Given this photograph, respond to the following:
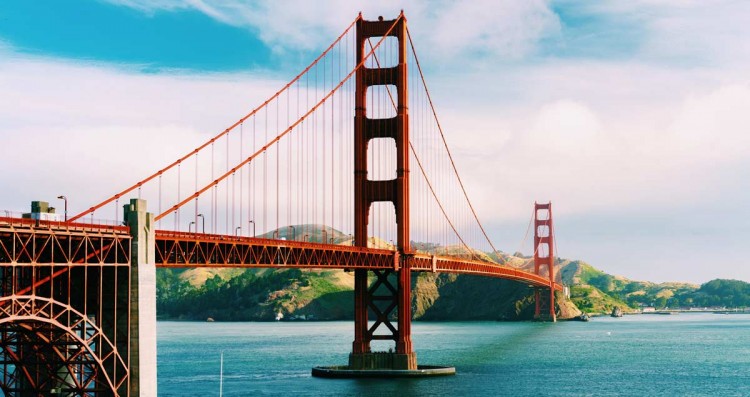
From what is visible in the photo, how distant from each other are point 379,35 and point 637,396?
Answer: 40.7 metres

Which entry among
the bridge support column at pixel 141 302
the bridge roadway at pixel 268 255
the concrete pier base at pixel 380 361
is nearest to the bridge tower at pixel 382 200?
the concrete pier base at pixel 380 361

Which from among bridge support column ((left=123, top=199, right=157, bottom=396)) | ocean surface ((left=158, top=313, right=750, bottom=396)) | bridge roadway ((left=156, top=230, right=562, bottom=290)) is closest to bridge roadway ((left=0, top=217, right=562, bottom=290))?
bridge roadway ((left=156, top=230, right=562, bottom=290))

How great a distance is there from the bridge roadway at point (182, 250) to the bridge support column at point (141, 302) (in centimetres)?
71

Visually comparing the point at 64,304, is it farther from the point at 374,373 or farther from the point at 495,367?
the point at 495,367

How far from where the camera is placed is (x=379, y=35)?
10331 centimetres

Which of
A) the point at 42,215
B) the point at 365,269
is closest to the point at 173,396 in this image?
the point at 365,269

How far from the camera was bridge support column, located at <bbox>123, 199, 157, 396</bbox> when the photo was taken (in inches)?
2233

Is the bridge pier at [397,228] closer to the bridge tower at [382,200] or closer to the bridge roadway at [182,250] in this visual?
the bridge tower at [382,200]

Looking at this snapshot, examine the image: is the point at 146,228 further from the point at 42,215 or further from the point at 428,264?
the point at 428,264

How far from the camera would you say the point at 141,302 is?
57.0m

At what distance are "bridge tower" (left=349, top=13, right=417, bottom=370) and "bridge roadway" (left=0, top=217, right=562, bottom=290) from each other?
8.71ft

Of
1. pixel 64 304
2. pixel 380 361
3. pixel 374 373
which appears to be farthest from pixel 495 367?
pixel 64 304

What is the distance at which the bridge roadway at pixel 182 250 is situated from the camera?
50.1 metres

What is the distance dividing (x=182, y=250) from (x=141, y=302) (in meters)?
9.31
